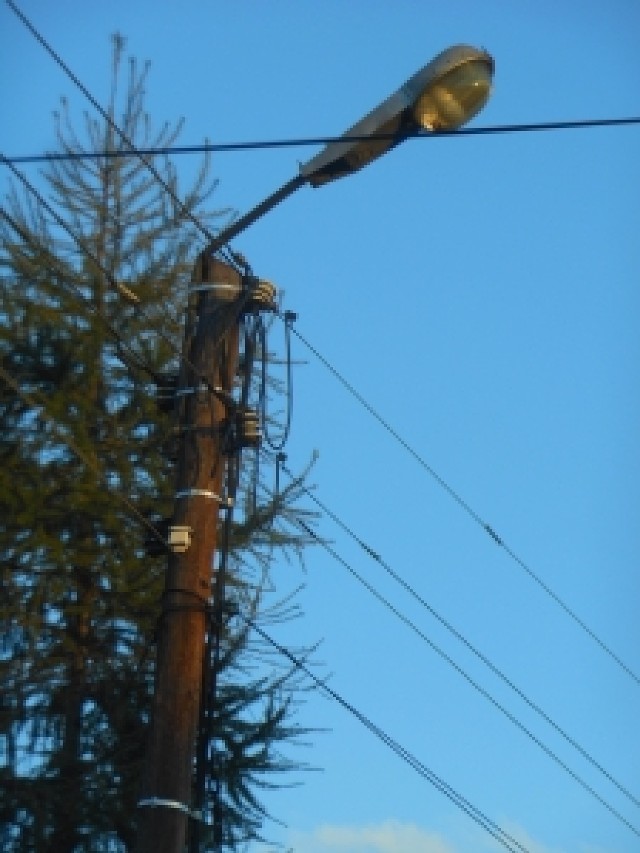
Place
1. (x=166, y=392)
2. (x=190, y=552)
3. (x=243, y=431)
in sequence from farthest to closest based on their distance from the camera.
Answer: (x=166, y=392)
(x=243, y=431)
(x=190, y=552)

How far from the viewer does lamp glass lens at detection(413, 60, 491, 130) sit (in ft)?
27.8

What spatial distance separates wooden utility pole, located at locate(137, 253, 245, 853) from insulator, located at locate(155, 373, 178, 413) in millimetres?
147

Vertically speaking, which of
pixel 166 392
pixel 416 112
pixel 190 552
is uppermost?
pixel 416 112

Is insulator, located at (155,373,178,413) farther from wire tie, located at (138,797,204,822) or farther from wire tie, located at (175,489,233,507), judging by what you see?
wire tie, located at (138,797,204,822)

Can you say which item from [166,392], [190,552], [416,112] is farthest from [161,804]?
[416,112]

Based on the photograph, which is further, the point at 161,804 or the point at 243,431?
the point at 243,431

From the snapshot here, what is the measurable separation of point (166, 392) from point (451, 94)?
7.24 feet

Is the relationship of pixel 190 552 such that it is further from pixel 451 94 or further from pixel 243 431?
pixel 451 94

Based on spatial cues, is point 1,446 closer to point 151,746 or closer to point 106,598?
point 106,598

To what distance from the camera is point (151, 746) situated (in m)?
7.80

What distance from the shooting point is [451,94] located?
28.0 feet

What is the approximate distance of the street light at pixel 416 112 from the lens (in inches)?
333

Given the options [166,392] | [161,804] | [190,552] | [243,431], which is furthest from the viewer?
[166,392]

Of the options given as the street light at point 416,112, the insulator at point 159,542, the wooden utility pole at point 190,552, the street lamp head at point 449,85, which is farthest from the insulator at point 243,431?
the street lamp head at point 449,85
